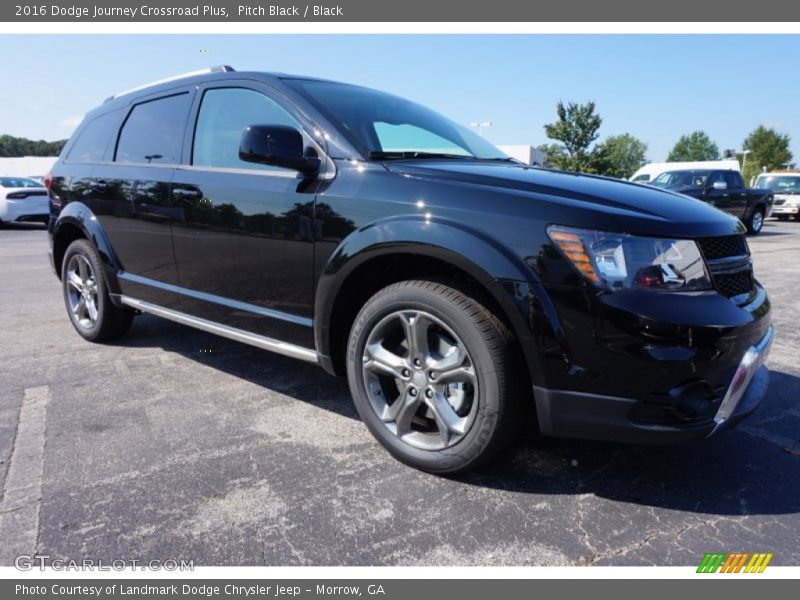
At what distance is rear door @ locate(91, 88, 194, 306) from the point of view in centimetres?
352

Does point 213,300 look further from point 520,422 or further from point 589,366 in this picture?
point 589,366

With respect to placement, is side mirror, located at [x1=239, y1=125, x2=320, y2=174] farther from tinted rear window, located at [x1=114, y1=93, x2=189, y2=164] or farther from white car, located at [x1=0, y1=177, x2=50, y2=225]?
white car, located at [x1=0, y1=177, x2=50, y2=225]

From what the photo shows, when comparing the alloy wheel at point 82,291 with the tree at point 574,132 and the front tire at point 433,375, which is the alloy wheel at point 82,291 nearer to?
the front tire at point 433,375

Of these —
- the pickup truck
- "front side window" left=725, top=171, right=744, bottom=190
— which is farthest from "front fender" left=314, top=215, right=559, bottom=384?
"front side window" left=725, top=171, right=744, bottom=190

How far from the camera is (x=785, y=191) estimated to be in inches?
877

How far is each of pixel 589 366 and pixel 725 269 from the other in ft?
2.32

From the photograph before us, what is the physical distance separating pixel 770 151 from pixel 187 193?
→ 9014cm

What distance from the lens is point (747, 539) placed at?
6.66 ft

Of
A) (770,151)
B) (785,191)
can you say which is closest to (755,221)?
(785,191)

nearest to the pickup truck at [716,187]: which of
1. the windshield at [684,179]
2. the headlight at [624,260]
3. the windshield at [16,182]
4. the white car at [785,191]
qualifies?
the windshield at [684,179]

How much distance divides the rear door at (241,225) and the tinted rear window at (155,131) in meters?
0.17

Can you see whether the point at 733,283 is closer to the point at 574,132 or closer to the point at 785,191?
the point at 785,191

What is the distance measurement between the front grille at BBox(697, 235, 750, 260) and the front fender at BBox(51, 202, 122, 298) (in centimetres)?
364

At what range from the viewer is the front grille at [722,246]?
2.16 m
